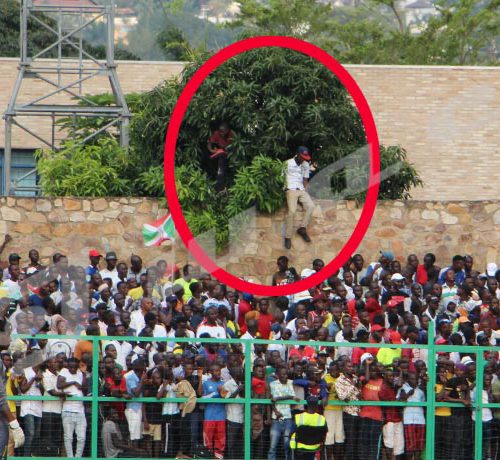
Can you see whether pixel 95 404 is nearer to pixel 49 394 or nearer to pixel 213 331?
pixel 49 394

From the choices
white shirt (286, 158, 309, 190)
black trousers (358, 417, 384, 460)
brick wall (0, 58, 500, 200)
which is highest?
brick wall (0, 58, 500, 200)

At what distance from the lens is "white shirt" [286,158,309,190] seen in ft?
68.0

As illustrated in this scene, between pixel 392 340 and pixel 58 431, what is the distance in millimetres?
4158

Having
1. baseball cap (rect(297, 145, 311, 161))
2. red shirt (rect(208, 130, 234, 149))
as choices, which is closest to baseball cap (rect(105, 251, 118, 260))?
red shirt (rect(208, 130, 234, 149))

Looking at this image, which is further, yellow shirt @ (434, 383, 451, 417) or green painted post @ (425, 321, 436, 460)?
yellow shirt @ (434, 383, 451, 417)

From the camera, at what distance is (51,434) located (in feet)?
53.6

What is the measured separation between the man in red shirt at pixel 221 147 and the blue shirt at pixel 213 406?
541 centimetres

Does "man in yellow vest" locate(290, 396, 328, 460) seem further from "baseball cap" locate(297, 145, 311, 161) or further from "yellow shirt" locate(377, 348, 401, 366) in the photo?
"baseball cap" locate(297, 145, 311, 161)

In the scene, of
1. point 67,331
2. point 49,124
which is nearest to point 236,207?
point 67,331

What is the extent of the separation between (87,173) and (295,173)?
3.29 m

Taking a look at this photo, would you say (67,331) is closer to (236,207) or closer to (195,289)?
(195,289)

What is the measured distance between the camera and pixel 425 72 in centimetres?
3012

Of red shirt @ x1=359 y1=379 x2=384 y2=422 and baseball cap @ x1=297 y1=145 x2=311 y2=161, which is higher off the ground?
baseball cap @ x1=297 y1=145 x2=311 y2=161

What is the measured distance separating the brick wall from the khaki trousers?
8.62 m
